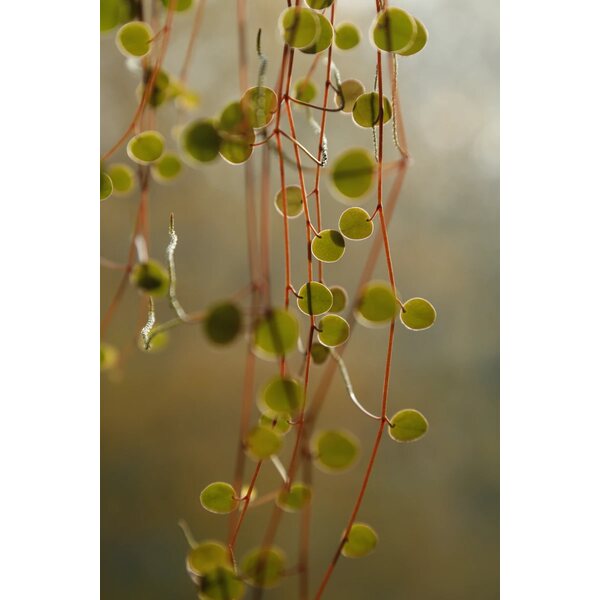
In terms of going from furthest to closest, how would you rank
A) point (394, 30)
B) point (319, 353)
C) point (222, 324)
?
point (319, 353) < point (394, 30) < point (222, 324)

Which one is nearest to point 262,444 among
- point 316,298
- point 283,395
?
point 283,395

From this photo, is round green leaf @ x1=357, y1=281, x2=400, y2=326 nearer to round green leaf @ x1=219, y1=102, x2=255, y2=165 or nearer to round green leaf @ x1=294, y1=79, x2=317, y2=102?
round green leaf @ x1=219, y1=102, x2=255, y2=165

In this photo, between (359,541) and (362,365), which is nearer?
(359,541)

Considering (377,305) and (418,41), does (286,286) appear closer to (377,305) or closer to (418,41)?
(377,305)

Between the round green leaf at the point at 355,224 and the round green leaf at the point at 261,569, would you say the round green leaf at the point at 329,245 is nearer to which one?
the round green leaf at the point at 355,224
